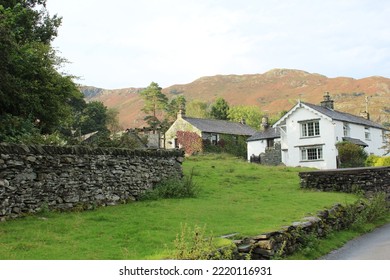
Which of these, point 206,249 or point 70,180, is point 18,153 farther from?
point 206,249

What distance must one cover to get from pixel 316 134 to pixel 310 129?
2.81 ft

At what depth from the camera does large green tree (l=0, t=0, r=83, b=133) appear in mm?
17156

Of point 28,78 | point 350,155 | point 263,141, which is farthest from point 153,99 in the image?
point 28,78

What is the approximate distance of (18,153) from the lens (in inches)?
435

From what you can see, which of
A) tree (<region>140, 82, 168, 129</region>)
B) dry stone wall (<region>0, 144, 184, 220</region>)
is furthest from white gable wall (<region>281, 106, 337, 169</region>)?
tree (<region>140, 82, 168, 129</region>)

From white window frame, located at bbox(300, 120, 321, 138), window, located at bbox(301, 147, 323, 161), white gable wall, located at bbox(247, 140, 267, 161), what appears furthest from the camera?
white gable wall, located at bbox(247, 140, 267, 161)

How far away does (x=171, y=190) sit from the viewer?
16.3 meters

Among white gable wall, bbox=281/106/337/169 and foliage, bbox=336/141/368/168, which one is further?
white gable wall, bbox=281/106/337/169

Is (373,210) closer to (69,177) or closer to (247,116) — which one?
(69,177)

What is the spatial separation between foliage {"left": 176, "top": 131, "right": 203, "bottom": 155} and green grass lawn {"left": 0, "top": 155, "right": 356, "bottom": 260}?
36873 millimetres

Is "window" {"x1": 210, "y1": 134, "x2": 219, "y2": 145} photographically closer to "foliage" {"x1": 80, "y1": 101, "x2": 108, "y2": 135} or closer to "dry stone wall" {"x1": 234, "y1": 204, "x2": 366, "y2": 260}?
"foliage" {"x1": 80, "y1": 101, "x2": 108, "y2": 135}

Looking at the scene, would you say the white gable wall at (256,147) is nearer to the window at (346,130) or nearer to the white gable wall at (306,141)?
the white gable wall at (306,141)

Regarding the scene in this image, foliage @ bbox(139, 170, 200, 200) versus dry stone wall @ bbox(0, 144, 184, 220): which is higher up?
dry stone wall @ bbox(0, 144, 184, 220)

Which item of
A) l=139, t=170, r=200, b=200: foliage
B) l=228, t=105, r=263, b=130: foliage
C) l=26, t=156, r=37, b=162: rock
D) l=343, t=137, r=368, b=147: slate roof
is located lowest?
l=139, t=170, r=200, b=200: foliage
